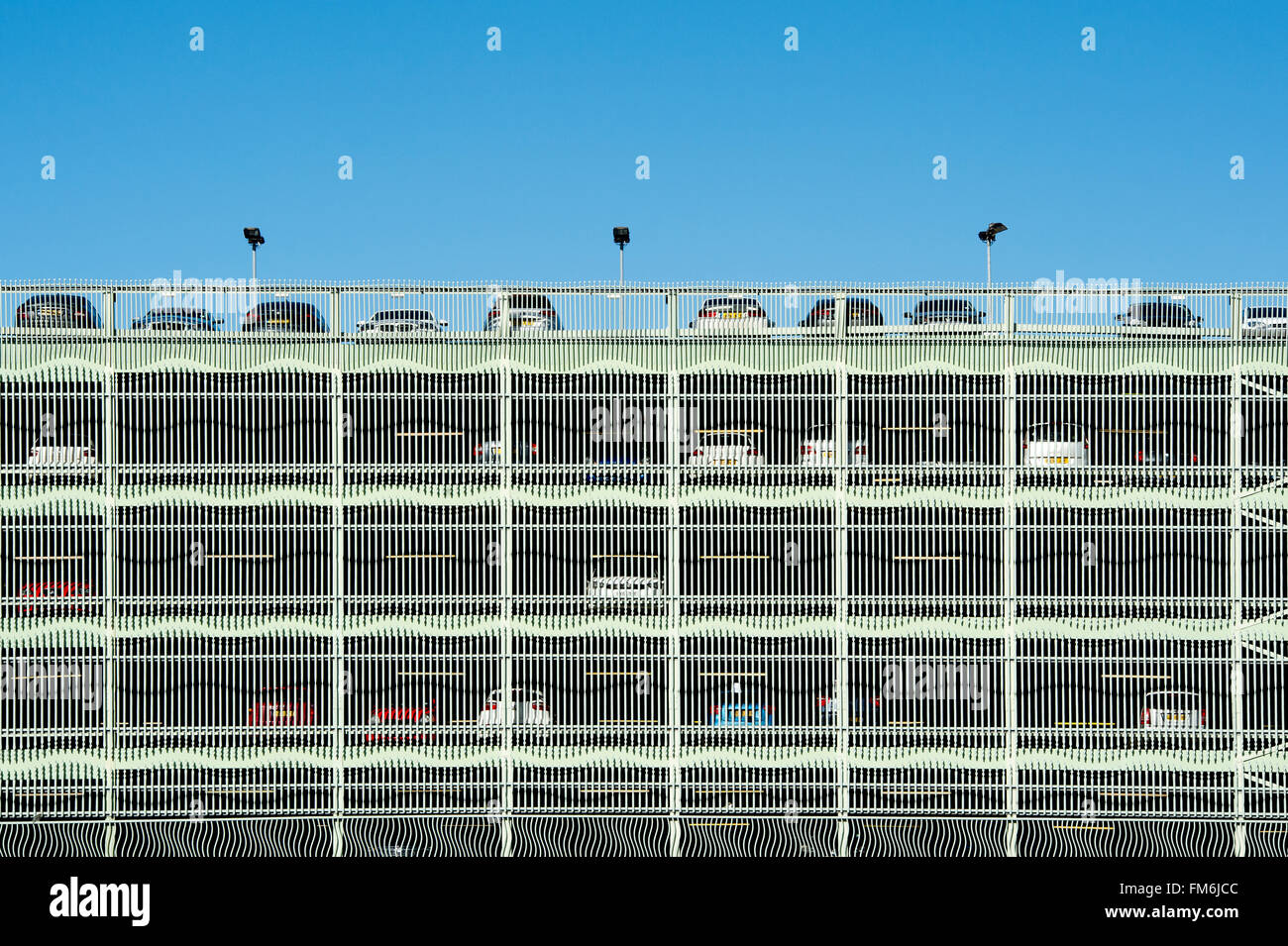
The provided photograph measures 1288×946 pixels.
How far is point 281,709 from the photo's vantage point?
1135 inches

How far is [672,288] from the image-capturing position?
28062 millimetres

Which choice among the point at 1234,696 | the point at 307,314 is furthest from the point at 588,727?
the point at 1234,696

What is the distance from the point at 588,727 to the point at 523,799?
229cm

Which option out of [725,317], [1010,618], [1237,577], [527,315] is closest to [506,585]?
[527,315]

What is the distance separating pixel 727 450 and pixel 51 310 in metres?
16.1

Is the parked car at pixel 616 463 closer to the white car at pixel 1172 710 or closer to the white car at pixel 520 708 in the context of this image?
the white car at pixel 520 708

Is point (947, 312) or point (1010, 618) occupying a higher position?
point (947, 312)

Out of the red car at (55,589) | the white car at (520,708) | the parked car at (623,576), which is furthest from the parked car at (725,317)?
the red car at (55,589)

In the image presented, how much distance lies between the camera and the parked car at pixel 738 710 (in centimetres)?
2877

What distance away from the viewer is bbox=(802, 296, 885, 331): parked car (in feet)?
92.9

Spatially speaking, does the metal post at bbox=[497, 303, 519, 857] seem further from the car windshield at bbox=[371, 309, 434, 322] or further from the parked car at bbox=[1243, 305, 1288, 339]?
the parked car at bbox=[1243, 305, 1288, 339]

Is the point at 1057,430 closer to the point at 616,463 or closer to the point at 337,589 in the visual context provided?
the point at 616,463

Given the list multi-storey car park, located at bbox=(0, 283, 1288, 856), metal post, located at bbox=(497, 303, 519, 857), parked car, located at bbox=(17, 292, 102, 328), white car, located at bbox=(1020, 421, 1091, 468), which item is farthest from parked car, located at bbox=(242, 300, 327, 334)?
white car, located at bbox=(1020, 421, 1091, 468)

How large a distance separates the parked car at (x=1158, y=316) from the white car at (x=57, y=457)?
24.3 meters
